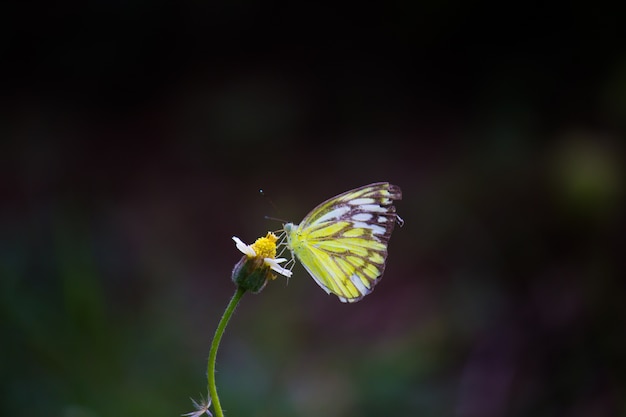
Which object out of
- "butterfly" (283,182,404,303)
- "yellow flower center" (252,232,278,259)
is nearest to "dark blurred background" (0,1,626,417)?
"butterfly" (283,182,404,303)

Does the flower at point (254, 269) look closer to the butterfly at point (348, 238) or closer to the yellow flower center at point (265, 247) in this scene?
the yellow flower center at point (265, 247)

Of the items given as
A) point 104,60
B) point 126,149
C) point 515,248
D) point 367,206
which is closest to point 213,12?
point 104,60

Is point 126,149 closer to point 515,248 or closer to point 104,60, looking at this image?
point 104,60

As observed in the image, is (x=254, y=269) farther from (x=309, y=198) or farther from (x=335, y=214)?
(x=309, y=198)

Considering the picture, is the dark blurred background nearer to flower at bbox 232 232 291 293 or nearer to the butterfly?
the butterfly

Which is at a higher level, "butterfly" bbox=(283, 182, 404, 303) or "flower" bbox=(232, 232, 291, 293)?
"butterfly" bbox=(283, 182, 404, 303)

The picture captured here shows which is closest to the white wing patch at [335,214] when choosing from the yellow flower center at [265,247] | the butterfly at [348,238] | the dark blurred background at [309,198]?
the butterfly at [348,238]
